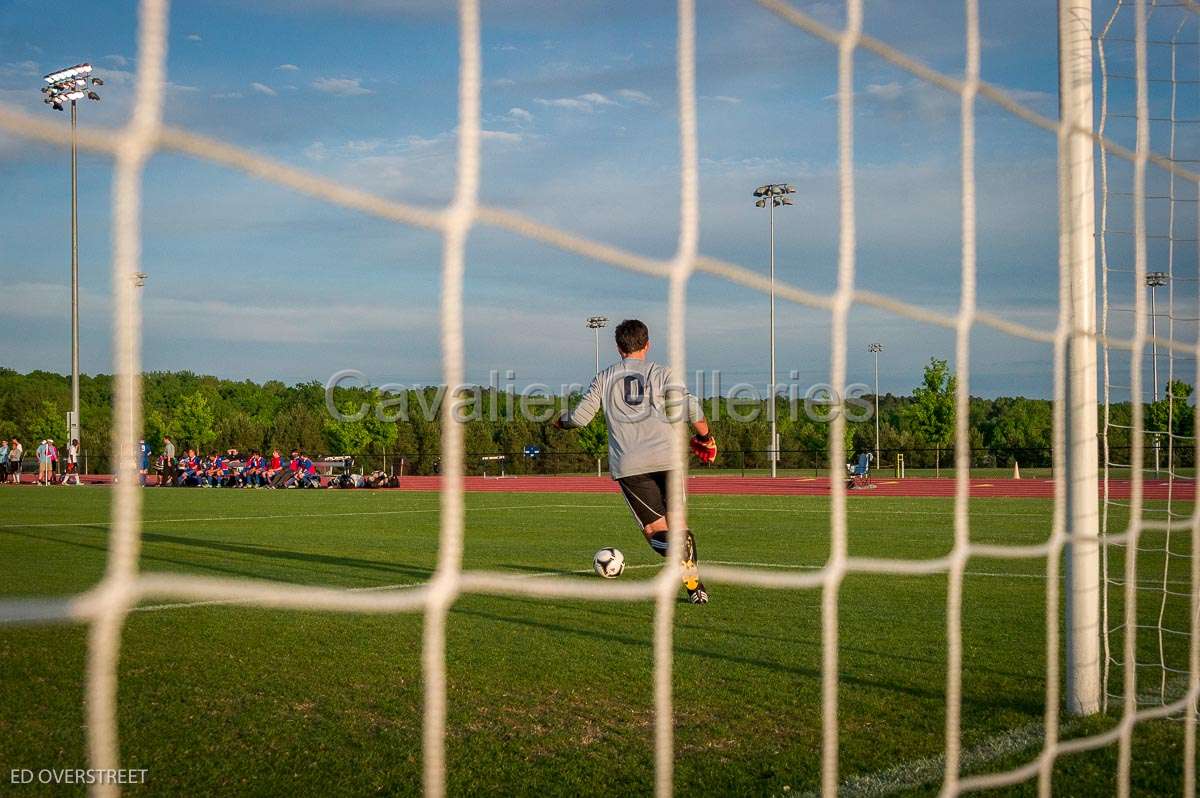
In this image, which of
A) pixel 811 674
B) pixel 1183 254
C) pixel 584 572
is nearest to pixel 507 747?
pixel 811 674

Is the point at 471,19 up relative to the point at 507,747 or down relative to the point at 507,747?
up

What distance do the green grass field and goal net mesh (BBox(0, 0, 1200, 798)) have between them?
12 centimetres

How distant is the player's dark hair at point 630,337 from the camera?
5.79 metres

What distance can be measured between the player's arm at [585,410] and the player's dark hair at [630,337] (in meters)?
0.25

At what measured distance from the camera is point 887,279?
414 cm

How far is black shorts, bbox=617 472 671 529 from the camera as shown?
6.08 metres

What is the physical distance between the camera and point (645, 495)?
240 inches

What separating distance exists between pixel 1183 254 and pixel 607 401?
9.29 feet

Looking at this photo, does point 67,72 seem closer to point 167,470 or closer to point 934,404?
point 167,470

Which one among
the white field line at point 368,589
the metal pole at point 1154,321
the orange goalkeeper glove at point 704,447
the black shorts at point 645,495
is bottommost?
the white field line at point 368,589

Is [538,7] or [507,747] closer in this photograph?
[538,7]

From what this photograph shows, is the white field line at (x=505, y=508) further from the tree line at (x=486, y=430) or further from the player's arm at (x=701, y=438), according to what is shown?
the tree line at (x=486, y=430)

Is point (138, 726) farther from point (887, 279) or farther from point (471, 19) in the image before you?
point (887, 279)

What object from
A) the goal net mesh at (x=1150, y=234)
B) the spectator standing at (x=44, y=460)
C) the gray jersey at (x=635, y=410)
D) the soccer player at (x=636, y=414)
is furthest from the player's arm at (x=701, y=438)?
the spectator standing at (x=44, y=460)
